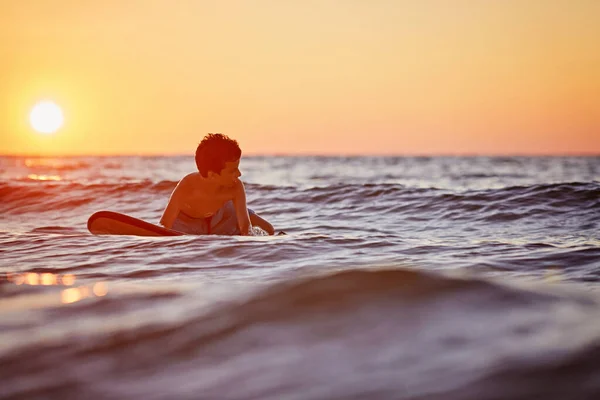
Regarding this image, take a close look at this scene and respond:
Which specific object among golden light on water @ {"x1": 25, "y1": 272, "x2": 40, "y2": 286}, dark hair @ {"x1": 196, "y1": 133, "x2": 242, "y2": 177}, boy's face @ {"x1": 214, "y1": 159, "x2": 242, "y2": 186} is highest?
dark hair @ {"x1": 196, "y1": 133, "x2": 242, "y2": 177}

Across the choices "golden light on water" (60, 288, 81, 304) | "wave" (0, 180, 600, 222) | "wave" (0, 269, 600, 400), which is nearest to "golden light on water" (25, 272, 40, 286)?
"golden light on water" (60, 288, 81, 304)

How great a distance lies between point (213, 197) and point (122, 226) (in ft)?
4.08

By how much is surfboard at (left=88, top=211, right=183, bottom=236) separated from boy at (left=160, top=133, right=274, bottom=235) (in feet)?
1.78

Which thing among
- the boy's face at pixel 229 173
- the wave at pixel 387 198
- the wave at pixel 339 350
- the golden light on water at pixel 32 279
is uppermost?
the boy's face at pixel 229 173

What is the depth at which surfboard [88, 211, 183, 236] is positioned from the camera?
6.63 m

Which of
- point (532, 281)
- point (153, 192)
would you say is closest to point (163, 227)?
point (532, 281)

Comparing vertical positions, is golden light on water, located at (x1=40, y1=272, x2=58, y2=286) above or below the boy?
below

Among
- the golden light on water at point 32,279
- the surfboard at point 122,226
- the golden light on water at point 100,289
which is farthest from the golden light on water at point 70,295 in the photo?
the surfboard at point 122,226

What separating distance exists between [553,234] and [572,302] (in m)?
4.65

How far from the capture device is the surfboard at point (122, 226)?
21.8 feet

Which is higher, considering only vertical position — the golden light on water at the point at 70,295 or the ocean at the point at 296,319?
the golden light on water at the point at 70,295

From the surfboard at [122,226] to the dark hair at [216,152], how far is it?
916mm

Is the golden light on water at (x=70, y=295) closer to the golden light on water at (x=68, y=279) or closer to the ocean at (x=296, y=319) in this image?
the ocean at (x=296, y=319)

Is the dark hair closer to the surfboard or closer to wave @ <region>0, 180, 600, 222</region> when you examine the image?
the surfboard
